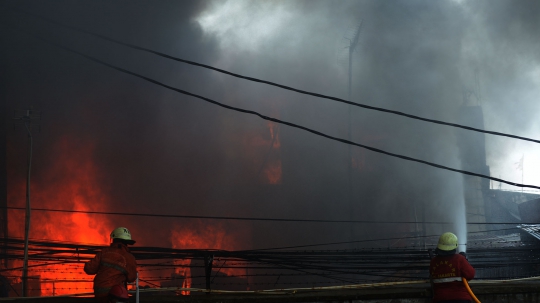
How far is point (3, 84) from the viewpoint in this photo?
68.8 ft

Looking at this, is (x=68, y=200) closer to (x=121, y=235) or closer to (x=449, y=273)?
(x=121, y=235)

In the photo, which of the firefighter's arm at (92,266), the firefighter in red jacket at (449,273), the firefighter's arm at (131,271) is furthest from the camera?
the firefighter's arm at (131,271)

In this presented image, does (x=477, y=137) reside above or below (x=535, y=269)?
above

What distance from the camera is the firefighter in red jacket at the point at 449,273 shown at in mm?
5285

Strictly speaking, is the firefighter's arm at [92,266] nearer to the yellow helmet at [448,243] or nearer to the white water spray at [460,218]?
the yellow helmet at [448,243]

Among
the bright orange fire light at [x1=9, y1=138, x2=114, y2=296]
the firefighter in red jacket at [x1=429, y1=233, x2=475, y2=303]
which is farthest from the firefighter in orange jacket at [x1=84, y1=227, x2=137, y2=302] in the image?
the bright orange fire light at [x1=9, y1=138, x2=114, y2=296]

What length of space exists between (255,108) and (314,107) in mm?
4250

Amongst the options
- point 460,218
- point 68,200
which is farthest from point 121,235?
point 460,218

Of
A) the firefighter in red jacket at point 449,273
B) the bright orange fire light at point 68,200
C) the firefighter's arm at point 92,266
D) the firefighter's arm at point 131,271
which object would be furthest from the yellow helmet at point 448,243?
the bright orange fire light at point 68,200

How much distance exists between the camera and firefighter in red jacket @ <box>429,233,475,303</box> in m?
5.29

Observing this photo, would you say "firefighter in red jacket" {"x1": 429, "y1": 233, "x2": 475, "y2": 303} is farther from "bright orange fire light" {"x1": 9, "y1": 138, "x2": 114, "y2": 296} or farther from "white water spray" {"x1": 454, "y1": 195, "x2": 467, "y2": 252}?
"white water spray" {"x1": 454, "y1": 195, "x2": 467, "y2": 252}

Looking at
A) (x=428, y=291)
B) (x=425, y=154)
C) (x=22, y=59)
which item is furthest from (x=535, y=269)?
(x=22, y=59)

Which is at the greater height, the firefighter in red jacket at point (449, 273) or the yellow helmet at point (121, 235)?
the yellow helmet at point (121, 235)

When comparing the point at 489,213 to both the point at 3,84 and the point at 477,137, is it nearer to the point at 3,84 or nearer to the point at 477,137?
the point at 477,137
